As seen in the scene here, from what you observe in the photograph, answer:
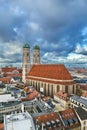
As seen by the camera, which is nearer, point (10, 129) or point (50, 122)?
point (10, 129)

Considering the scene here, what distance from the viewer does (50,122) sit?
44250 millimetres

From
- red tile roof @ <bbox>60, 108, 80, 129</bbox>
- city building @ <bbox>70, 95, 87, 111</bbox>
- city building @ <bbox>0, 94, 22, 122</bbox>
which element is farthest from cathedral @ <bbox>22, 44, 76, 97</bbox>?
red tile roof @ <bbox>60, 108, 80, 129</bbox>

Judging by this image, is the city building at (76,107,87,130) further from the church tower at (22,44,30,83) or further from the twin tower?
the twin tower

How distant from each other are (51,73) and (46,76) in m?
3.78

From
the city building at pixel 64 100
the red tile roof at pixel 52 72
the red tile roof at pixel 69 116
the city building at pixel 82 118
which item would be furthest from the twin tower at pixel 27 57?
the city building at pixel 82 118

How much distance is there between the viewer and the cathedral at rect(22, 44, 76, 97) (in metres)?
87.4

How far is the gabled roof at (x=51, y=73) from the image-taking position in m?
88.4

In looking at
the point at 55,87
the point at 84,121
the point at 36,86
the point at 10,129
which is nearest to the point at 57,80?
the point at 55,87

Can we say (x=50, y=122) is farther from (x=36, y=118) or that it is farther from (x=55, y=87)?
(x=55, y=87)

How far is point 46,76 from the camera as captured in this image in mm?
97312

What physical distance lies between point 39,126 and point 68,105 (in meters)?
27.3

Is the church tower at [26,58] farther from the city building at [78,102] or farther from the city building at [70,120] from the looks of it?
the city building at [70,120]

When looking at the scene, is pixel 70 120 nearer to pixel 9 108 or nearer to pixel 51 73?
pixel 9 108

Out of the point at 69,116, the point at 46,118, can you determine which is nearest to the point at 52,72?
the point at 69,116
